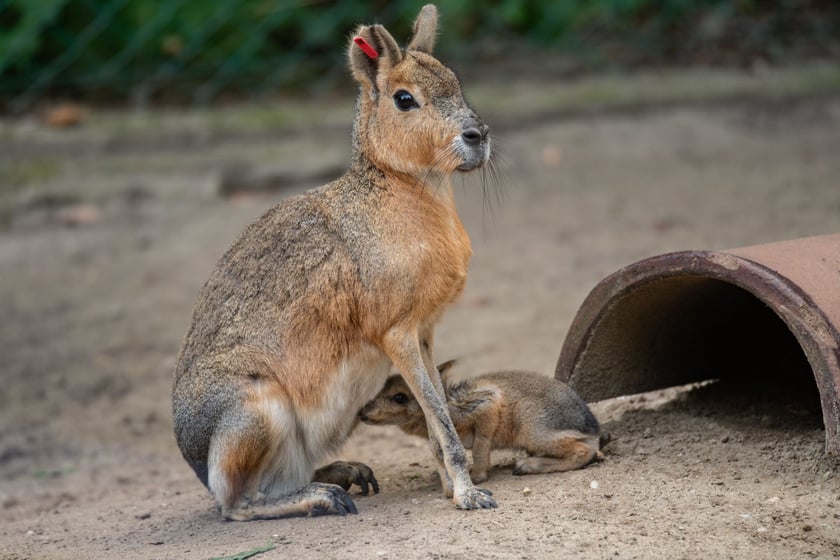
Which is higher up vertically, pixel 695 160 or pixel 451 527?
pixel 695 160

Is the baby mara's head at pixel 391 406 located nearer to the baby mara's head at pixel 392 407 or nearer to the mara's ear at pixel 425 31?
the baby mara's head at pixel 392 407

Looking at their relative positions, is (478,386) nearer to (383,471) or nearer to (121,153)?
(383,471)

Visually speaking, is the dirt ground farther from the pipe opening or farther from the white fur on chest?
the white fur on chest

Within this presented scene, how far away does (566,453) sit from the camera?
4418 mm

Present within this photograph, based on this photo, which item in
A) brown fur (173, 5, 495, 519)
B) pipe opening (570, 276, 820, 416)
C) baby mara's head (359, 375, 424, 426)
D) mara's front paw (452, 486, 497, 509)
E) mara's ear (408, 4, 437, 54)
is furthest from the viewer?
pipe opening (570, 276, 820, 416)

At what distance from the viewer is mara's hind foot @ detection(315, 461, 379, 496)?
→ 4656mm

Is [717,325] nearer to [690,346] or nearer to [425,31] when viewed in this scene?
[690,346]

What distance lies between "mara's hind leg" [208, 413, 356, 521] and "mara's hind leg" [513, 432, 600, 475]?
0.70 meters

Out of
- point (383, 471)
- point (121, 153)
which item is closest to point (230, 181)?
point (121, 153)

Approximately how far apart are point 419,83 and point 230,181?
4.76 metres

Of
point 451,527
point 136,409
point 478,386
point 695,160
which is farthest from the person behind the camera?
point 695,160

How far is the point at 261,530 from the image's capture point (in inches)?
165

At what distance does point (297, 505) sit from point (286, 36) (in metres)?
5.76

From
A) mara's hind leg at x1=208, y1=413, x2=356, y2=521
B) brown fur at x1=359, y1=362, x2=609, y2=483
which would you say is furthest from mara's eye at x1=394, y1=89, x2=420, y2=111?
mara's hind leg at x1=208, y1=413, x2=356, y2=521
